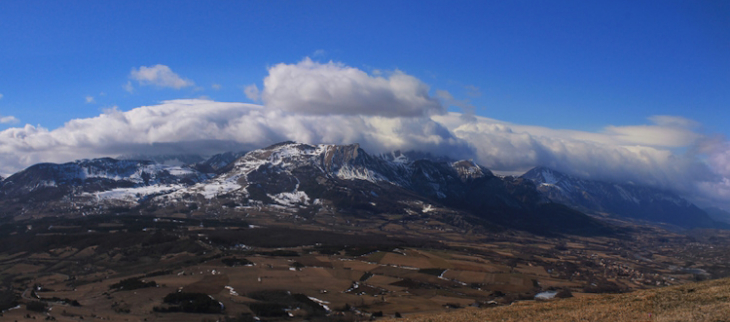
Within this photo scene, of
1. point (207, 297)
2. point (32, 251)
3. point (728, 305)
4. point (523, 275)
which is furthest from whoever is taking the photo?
point (32, 251)

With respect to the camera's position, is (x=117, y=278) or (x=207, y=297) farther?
(x=117, y=278)

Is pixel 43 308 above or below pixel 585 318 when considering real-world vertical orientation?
below

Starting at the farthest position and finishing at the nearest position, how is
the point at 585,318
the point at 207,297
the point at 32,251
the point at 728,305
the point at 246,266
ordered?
the point at 32,251, the point at 246,266, the point at 207,297, the point at 585,318, the point at 728,305

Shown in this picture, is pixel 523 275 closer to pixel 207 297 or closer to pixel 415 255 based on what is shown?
pixel 415 255

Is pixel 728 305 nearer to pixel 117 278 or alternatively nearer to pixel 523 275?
pixel 523 275

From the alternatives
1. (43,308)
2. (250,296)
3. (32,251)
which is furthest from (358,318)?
(32,251)

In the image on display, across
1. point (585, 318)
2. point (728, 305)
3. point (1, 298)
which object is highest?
point (728, 305)
